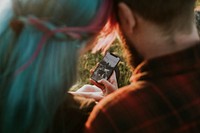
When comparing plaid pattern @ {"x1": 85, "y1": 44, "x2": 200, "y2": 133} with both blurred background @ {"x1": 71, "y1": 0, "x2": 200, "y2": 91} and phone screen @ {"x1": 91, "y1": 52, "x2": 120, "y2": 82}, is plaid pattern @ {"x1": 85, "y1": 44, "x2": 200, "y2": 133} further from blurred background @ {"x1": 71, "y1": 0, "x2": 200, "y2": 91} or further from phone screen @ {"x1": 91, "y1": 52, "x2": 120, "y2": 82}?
blurred background @ {"x1": 71, "y1": 0, "x2": 200, "y2": 91}

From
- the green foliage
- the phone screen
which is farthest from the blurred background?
the phone screen

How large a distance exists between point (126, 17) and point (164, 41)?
134 millimetres

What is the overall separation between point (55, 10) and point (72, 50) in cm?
12

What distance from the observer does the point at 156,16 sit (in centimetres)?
143

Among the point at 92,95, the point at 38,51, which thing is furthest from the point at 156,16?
the point at 92,95

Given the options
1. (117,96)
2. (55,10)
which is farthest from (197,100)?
(55,10)

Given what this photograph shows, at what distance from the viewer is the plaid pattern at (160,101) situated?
4.59 ft

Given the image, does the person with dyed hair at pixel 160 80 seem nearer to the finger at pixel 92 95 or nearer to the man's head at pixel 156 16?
the man's head at pixel 156 16

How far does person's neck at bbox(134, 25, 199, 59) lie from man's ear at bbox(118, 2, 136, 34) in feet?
0.16

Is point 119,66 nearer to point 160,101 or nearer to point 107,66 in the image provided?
point 107,66

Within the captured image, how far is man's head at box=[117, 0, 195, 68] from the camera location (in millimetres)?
1423

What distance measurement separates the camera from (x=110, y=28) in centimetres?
157

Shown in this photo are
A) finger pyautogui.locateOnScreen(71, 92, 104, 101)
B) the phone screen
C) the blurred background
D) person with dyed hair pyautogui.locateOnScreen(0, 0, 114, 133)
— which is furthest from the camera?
the blurred background

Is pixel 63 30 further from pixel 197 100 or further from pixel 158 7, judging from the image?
pixel 197 100
